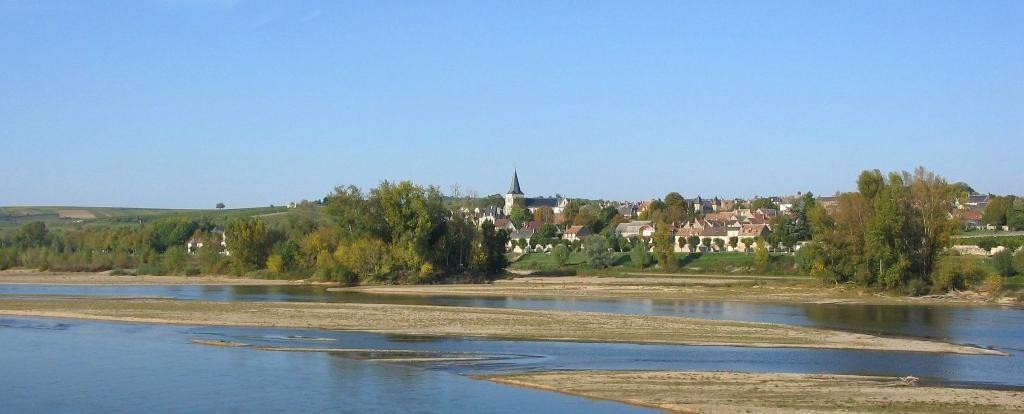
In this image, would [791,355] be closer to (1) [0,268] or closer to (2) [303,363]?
(2) [303,363]

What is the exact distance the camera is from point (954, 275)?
202 ft

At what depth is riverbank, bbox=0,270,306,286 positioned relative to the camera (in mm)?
81250

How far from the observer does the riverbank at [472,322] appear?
3600 cm

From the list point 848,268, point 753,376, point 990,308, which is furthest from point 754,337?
point 848,268

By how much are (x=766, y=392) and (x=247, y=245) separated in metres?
73.9

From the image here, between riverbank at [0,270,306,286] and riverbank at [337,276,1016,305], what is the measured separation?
14874mm

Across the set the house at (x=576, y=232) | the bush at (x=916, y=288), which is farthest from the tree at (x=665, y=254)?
the house at (x=576, y=232)

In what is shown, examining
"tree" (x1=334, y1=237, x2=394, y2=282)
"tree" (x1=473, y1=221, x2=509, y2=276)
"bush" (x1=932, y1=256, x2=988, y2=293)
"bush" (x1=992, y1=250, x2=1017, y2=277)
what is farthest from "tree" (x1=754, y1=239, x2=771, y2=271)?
"tree" (x1=334, y1=237, x2=394, y2=282)

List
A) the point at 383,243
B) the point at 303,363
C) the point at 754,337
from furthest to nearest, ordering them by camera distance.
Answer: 1. the point at 383,243
2. the point at 754,337
3. the point at 303,363

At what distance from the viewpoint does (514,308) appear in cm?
5112

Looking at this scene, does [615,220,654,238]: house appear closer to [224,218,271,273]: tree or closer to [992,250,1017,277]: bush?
[224,218,271,273]: tree

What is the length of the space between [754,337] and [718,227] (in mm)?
88129

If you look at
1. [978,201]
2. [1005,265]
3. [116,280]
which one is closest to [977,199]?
[978,201]

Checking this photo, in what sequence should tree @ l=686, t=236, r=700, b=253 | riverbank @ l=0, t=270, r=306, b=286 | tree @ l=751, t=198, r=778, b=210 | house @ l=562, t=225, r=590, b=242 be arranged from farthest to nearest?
tree @ l=751, t=198, r=778, b=210 → house @ l=562, t=225, r=590, b=242 → tree @ l=686, t=236, r=700, b=253 → riverbank @ l=0, t=270, r=306, b=286
